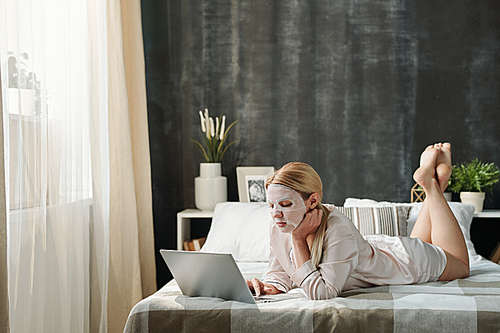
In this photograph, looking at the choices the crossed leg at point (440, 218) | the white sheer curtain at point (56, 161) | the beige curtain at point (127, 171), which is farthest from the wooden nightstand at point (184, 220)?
the crossed leg at point (440, 218)

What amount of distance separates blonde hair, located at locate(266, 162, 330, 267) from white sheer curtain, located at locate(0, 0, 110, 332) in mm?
850

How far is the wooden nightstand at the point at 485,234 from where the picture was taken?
10.2ft

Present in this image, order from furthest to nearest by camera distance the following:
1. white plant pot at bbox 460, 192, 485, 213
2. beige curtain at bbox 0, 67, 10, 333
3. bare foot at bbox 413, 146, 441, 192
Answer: white plant pot at bbox 460, 192, 485, 213, bare foot at bbox 413, 146, 441, 192, beige curtain at bbox 0, 67, 10, 333

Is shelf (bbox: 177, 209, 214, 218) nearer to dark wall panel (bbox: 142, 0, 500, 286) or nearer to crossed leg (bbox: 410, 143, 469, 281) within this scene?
dark wall panel (bbox: 142, 0, 500, 286)

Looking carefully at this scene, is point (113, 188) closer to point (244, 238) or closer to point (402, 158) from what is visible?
point (244, 238)

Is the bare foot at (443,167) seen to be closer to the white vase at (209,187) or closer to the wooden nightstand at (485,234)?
the wooden nightstand at (485,234)

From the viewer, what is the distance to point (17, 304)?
1562mm

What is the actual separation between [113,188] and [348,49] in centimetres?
180

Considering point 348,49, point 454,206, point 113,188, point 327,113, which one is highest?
point 348,49

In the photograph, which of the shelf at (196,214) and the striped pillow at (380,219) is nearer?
the striped pillow at (380,219)

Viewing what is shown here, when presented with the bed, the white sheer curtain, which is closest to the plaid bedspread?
the bed

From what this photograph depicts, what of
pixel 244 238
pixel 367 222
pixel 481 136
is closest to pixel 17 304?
pixel 244 238

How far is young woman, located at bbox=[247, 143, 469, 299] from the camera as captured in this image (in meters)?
1.59

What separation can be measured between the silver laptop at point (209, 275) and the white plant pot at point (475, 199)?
176 cm
